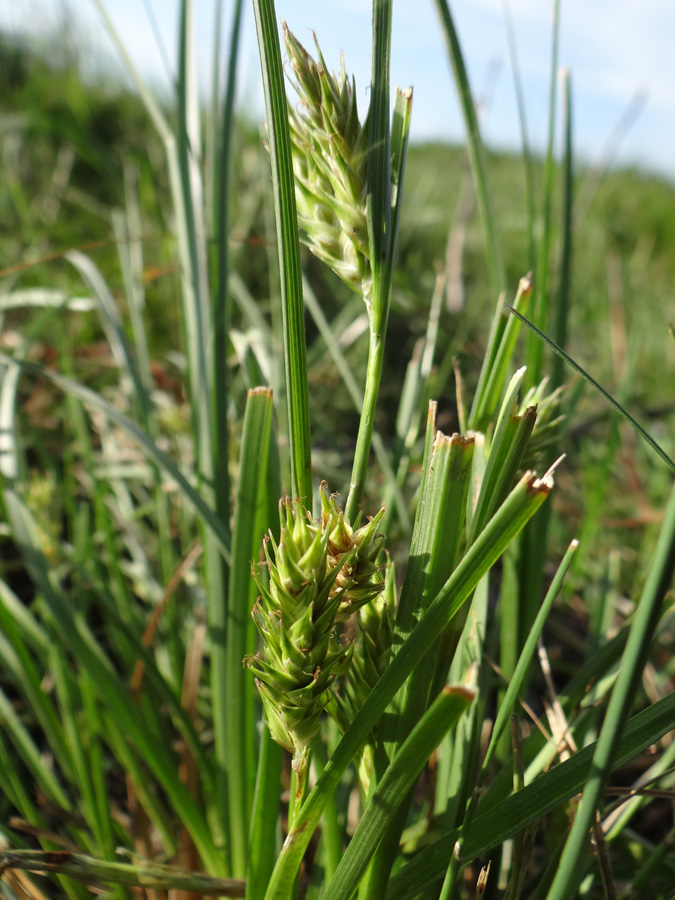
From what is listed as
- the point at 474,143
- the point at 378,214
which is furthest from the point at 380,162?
the point at 474,143

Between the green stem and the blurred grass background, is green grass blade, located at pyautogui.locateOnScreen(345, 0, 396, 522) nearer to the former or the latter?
the green stem

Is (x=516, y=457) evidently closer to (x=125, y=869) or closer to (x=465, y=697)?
(x=465, y=697)

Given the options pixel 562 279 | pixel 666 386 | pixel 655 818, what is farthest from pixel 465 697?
pixel 666 386

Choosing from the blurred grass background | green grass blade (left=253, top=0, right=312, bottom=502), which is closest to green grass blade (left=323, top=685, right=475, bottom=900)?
green grass blade (left=253, top=0, right=312, bottom=502)

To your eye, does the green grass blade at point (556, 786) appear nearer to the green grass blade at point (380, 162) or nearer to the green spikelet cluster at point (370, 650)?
the green spikelet cluster at point (370, 650)

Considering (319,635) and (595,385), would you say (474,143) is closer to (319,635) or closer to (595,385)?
(595,385)

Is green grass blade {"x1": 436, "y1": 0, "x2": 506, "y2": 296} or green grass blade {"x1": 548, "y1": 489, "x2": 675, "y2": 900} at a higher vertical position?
green grass blade {"x1": 436, "y1": 0, "x2": 506, "y2": 296}

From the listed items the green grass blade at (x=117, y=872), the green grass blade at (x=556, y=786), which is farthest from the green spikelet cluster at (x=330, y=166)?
the green grass blade at (x=117, y=872)
